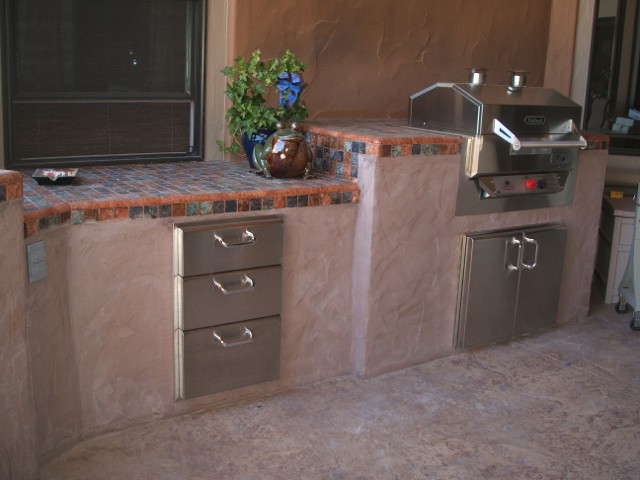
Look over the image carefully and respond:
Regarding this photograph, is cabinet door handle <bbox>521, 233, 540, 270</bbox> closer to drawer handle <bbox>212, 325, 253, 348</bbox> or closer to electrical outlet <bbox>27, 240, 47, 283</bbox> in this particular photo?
drawer handle <bbox>212, 325, 253, 348</bbox>

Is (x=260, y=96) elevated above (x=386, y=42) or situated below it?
below

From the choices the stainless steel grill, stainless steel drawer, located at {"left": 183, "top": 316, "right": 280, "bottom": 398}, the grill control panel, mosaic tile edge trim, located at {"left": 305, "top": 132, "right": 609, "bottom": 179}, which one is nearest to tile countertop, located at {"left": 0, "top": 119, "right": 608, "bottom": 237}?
mosaic tile edge trim, located at {"left": 305, "top": 132, "right": 609, "bottom": 179}

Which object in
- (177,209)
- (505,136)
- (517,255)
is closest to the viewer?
(177,209)

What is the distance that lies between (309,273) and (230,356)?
442 mm

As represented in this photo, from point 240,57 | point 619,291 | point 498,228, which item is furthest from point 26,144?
point 619,291

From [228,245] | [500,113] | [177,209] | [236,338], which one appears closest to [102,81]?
[177,209]

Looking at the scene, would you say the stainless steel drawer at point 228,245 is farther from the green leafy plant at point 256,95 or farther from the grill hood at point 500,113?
the grill hood at point 500,113

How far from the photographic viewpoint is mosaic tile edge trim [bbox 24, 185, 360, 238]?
2254mm

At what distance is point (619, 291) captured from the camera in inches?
152

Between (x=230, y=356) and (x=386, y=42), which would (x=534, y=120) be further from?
(x=230, y=356)

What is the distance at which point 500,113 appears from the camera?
310 cm

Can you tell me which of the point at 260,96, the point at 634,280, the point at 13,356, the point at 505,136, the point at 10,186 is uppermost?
the point at 260,96

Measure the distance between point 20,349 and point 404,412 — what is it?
4.57ft

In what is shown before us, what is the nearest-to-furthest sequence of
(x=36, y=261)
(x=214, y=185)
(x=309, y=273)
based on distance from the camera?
(x=36, y=261)
(x=214, y=185)
(x=309, y=273)
